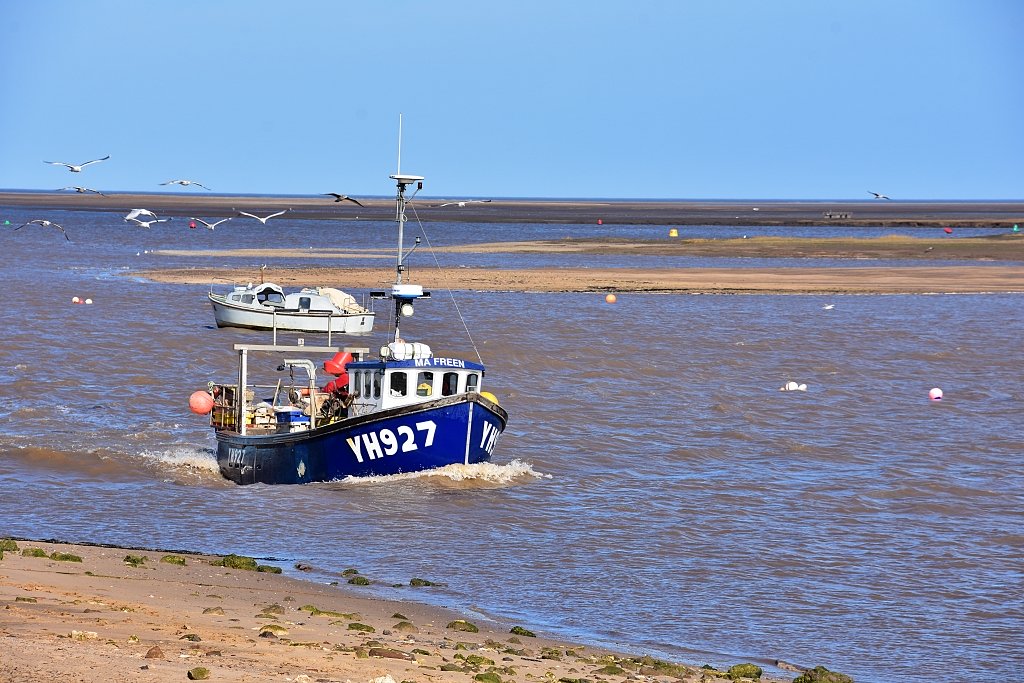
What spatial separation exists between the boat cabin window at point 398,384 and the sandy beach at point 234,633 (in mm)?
6523

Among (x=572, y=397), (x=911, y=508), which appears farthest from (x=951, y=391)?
(x=911, y=508)

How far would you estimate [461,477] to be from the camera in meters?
21.8

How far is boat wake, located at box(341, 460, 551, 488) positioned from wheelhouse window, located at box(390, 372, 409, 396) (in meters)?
1.30

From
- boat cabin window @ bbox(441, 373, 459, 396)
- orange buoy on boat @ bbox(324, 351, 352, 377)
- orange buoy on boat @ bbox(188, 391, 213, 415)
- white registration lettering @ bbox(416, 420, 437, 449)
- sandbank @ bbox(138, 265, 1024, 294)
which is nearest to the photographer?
white registration lettering @ bbox(416, 420, 437, 449)

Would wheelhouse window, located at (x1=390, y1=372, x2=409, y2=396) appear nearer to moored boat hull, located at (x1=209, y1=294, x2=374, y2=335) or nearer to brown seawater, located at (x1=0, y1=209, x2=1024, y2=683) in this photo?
brown seawater, located at (x1=0, y1=209, x2=1024, y2=683)

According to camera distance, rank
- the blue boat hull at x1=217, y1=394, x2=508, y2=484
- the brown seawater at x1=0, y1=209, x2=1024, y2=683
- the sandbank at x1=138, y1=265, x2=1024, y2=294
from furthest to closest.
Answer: the sandbank at x1=138, y1=265, x2=1024, y2=294, the blue boat hull at x1=217, y1=394, x2=508, y2=484, the brown seawater at x1=0, y1=209, x2=1024, y2=683

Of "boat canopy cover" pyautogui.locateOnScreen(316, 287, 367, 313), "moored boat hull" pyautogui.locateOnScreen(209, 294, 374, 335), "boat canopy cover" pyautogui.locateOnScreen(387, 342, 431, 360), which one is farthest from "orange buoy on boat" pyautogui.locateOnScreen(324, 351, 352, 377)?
"boat canopy cover" pyautogui.locateOnScreen(316, 287, 367, 313)

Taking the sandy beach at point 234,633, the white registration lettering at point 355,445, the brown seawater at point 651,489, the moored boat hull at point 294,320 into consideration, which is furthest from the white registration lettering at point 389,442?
the moored boat hull at point 294,320

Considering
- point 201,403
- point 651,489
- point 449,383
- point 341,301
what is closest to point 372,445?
point 449,383

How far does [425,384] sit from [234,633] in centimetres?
1068

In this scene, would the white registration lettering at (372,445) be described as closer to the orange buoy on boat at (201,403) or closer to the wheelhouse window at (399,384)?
the wheelhouse window at (399,384)

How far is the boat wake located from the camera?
70.9 feet

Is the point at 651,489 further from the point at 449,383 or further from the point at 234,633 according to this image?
the point at 234,633

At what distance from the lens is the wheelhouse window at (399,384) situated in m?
21.9
